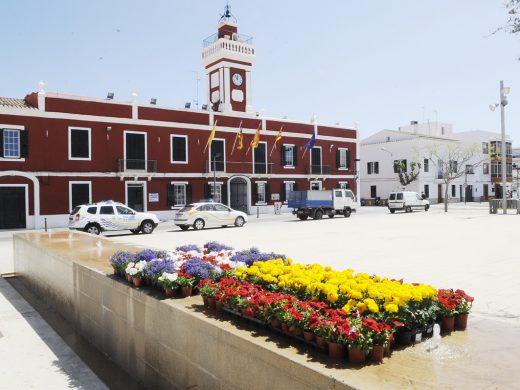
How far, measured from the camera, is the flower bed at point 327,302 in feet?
10.0

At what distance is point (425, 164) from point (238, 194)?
101ft

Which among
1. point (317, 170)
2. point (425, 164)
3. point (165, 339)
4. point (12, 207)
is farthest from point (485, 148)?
point (165, 339)

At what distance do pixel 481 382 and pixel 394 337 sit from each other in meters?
0.75

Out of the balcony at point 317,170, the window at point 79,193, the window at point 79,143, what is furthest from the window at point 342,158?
the window at point 79,193

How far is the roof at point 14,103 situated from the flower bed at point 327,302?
85.9 feet

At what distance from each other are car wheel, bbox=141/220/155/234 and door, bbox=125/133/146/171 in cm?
983

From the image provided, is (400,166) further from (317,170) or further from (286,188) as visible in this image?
(286,188)

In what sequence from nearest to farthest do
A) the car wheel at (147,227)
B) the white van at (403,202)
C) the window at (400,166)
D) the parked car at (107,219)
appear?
the parked car at (107,219), the car wheel at (147,227), the white van at (403,202), the window at (400,166)

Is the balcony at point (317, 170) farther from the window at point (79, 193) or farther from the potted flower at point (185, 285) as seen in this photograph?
the potted flower at point (185, 285)

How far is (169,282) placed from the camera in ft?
15.4

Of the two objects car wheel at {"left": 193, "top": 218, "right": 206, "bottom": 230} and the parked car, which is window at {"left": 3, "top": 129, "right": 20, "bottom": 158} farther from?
car wheel at {"left": 193, "top": 218, "right": 206, "bottom": 230}

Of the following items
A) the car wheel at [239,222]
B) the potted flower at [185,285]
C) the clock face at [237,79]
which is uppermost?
the clock face at [237,79]

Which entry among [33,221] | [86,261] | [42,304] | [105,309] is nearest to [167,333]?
[105,309]

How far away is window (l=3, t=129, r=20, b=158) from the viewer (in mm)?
26234
